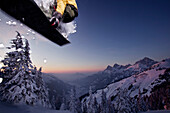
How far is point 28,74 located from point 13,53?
8.92ft

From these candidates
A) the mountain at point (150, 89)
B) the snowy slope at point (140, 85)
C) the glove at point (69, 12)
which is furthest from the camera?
the snowy slope at point (140, 85)

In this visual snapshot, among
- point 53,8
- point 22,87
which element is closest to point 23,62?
point 22,87

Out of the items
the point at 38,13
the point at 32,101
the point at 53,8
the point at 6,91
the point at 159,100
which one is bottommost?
the point at 159,100

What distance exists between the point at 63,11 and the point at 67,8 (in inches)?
14.4

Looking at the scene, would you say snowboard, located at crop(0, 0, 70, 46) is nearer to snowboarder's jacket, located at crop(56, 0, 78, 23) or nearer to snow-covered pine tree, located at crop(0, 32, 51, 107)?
snowboarder's jacket, located at crop(56, 0, 78, 23)

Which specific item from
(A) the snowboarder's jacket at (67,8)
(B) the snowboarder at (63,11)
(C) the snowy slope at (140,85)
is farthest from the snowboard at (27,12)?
(C) the snowy slope at (140,85)

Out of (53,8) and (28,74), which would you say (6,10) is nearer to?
(53,8)

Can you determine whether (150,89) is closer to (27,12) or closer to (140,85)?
(140,85)

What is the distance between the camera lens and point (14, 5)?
160cm

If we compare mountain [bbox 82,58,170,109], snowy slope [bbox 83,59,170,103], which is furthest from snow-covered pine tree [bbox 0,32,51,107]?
snowy slope [bbox 83,59,170,103]

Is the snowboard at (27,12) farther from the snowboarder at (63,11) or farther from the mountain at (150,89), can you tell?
the mountain at (150,89)

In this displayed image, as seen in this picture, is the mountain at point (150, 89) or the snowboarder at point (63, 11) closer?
the snowboarder at point (63, 11)

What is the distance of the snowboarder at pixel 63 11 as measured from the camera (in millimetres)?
2145

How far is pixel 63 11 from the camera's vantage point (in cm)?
229
